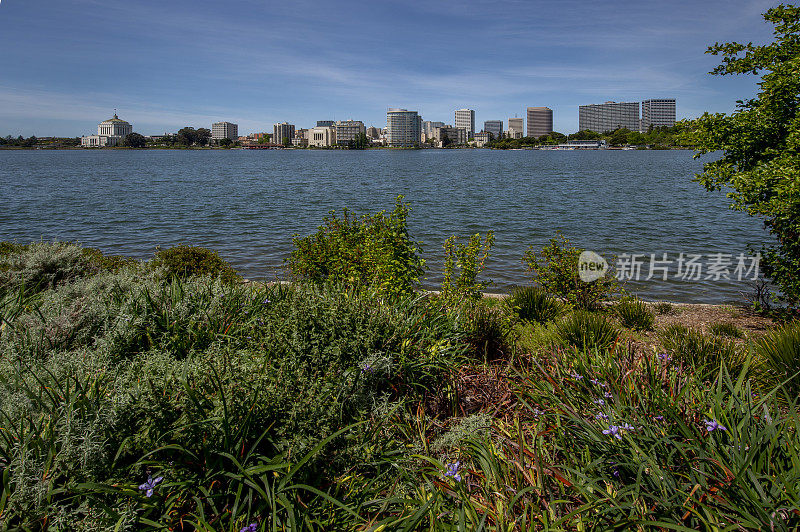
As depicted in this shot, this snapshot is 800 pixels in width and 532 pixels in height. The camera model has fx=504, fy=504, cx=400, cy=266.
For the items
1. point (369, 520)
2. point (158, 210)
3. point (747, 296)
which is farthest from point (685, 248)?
point (158, 210)

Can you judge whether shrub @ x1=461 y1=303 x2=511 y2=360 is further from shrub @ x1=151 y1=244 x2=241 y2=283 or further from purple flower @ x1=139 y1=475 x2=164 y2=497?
shrub @ x1=151 y1=244 x2=241 y2=283

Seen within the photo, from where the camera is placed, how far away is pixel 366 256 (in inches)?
293

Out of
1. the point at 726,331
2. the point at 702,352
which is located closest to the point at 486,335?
the point at 702,352

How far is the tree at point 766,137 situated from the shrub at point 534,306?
3.34 metres

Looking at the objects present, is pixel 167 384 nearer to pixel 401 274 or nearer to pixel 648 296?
pixel 401 274

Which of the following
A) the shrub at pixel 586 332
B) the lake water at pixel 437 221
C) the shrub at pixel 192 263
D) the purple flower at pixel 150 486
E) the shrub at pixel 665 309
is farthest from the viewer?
the lake water at pixel 437 221

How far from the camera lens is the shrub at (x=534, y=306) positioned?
8.00m

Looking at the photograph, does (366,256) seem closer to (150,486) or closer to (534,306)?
(534,306)

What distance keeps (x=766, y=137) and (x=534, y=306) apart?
15.8ft

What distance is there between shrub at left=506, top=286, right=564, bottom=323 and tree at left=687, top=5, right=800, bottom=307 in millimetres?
3341

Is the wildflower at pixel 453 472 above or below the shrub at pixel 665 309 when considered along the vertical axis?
above

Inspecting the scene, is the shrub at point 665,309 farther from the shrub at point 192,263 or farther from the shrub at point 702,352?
the shrub at point 192,263

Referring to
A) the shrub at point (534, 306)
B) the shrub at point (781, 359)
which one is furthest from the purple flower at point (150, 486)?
the shrub at point (534, 306)

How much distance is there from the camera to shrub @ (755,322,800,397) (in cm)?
456
